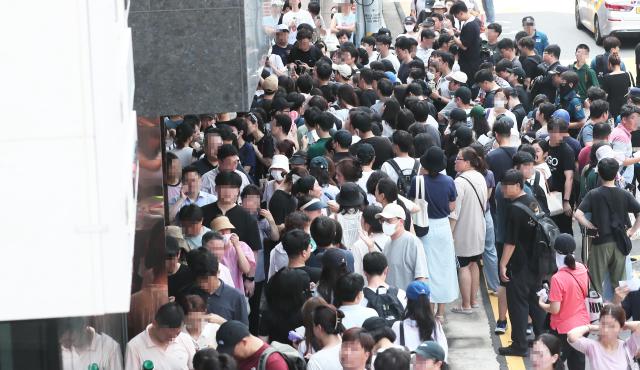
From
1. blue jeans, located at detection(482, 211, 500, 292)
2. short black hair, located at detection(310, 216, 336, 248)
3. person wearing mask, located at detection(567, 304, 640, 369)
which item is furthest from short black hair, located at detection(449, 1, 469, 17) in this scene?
person wearing mask, located at detection(567, 304, 640, 369)

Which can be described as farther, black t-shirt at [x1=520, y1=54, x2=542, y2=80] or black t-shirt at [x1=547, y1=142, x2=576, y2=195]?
black t-shirt at [x1=520, y1=54, x2=542, y2=80]

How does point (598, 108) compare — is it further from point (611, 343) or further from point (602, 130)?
point (611, 343)

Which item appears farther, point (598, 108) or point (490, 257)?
point (598, 108)

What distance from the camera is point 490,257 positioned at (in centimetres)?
1195

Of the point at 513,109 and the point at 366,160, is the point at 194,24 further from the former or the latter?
the point at 513,109

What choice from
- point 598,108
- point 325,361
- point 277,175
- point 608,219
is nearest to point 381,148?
point 277,175

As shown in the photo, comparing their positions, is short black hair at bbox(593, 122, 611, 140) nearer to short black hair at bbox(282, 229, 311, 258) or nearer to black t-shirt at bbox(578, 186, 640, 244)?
black t-shirt at bbox(578, 186, 640, 244)

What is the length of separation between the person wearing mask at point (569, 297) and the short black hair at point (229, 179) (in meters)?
2.60

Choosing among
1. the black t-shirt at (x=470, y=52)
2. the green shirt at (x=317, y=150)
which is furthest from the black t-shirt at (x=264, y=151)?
the black t-shirt at (x=470, y=52)

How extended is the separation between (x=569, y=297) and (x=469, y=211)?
210cm

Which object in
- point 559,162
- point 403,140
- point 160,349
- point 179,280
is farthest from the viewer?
point 559,162

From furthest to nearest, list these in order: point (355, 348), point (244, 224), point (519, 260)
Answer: point (519, 260)
point (244, 224)
point (355, 348)

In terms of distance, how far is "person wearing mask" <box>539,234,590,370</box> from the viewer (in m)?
9.38

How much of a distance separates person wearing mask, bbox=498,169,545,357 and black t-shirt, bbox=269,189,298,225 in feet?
5.95
